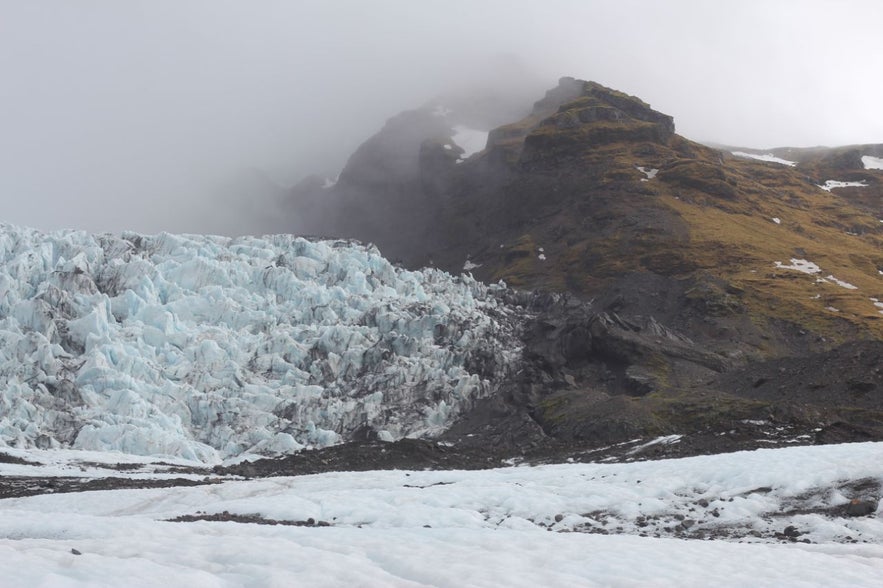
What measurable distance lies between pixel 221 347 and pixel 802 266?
88.3 meters

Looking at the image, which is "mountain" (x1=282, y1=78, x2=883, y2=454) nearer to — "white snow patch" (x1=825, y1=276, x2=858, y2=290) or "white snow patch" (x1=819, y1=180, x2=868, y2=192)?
"white snow patch" (x1=825, y1=276, x2=858, y2=290)

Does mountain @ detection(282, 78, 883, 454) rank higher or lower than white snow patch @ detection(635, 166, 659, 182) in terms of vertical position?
lower

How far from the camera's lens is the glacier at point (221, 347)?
49.8 metres

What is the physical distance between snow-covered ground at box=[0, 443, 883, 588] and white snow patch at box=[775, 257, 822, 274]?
8932 centimetres

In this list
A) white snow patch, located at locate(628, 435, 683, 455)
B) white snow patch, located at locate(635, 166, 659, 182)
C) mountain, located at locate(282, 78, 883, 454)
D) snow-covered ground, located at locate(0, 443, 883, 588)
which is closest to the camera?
snow-covered ground, located at locate(0, 443, 883, 588)

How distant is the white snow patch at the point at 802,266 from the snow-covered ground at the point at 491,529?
8932 cm

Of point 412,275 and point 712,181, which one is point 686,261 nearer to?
point 712,181

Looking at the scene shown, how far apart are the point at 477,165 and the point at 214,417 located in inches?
5402

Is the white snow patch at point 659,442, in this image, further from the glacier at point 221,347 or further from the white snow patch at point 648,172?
the white snow patch at point 648,172

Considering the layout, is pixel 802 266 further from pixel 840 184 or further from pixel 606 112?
pixel 840 184

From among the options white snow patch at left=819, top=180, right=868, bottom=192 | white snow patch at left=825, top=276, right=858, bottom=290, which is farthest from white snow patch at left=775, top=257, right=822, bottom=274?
white snow patch at left=819, top=180, right=868, bottom=192

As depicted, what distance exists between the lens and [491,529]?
18.2 m

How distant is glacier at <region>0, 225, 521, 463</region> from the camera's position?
49.8m

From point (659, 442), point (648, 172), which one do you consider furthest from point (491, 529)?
point (648, 172)
